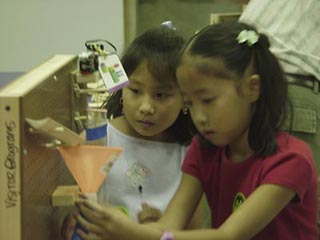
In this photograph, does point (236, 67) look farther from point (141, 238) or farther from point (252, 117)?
point (141, 238)

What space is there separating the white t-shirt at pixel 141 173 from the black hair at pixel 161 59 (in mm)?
49

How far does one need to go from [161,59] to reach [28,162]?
59 centimetres

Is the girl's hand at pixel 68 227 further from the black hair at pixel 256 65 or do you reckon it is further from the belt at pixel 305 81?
the belt at pixel 305 81

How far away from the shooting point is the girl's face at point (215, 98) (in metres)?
0.95

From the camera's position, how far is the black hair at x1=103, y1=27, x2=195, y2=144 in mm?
1207

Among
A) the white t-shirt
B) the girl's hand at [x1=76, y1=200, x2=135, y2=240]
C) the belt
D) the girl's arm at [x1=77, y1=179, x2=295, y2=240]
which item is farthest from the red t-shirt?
the belt

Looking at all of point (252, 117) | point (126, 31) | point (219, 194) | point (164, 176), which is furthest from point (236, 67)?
point (126, 31)

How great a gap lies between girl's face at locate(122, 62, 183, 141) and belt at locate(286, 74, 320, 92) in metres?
0.55

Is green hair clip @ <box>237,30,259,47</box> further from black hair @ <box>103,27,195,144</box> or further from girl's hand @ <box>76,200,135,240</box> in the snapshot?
girl's hand @ <box>76,200,135,240</box>

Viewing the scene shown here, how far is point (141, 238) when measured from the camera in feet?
2.95

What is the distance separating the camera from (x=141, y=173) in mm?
1267

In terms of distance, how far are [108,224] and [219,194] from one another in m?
0.34

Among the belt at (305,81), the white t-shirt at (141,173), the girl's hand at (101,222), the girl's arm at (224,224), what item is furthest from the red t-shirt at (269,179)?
the belt at (305,81)

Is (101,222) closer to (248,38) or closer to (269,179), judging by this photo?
(269,179)
